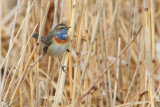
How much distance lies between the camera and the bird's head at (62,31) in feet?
10.7

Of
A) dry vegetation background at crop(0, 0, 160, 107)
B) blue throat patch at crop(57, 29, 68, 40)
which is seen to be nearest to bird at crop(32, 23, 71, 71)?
blue throat patch at crop(57, 29, 68, 40)

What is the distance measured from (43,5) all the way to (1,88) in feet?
3.37

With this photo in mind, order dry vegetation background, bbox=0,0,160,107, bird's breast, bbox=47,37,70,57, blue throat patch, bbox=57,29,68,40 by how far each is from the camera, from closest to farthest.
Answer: dry vegetation background, bbox=0,0,160,107 < bird's breast, bbox=47,37,70,57 < blue throat patch, bbox=57,29,68,40

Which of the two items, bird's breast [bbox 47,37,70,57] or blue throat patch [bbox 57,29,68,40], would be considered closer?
bird's breast [bbox 47,37,70,57]

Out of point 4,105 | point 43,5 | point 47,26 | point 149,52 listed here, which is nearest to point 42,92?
point 4,105

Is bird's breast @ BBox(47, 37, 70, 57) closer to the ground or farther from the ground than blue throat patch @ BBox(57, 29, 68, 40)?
closer to the ground

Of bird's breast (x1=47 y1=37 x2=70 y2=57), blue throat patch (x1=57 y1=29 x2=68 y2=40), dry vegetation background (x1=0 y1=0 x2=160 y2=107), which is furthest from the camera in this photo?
blue throat patch (x1=57 y1=29 x2=68 y2=40)

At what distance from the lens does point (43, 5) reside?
2.75 metres

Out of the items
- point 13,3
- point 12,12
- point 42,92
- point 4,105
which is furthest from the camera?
point 13,3

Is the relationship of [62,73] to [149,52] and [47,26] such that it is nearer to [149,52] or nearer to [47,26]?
[149,52]

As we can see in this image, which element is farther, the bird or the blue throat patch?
the blue throat patch

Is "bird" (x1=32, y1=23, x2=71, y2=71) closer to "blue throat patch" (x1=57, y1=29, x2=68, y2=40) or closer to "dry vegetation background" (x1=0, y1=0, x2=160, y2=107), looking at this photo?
"blue throat patch" (x1=57, y1=29, x2=68, y2=40)

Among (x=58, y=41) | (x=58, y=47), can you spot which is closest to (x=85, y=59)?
(x=58, y=47)

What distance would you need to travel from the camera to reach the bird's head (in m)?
3.26
